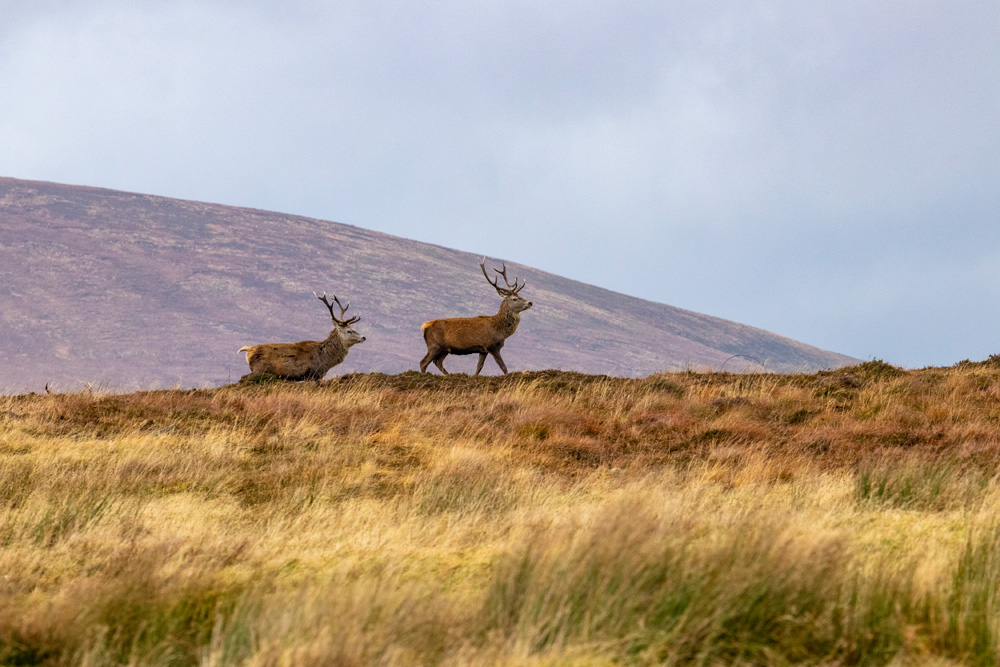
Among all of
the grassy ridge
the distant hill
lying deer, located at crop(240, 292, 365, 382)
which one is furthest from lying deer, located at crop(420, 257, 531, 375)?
the distant hill

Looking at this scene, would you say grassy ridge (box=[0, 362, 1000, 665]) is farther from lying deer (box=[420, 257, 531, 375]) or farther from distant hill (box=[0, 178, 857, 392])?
distant hill (box=[0, 178, 857, 392])

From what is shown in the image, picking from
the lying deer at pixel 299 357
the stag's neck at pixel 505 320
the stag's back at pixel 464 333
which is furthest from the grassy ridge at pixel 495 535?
the stag's neck at pixel 505 320

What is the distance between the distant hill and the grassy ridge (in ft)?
312

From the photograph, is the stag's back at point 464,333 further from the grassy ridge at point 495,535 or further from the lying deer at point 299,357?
the grassy ridge at point 495,535

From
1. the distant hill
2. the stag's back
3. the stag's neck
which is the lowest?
the distant hill

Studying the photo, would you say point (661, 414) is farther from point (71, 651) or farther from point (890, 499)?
point (71, 651)

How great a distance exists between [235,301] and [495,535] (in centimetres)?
14551

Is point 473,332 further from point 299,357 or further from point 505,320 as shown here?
point 299,357

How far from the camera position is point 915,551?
5.84m

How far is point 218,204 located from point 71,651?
19103 cm

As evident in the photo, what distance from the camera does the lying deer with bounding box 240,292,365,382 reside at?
18.7m

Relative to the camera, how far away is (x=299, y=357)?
61.6 ft

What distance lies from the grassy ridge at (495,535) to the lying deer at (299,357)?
396cm

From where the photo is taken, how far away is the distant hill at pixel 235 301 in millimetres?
123562
